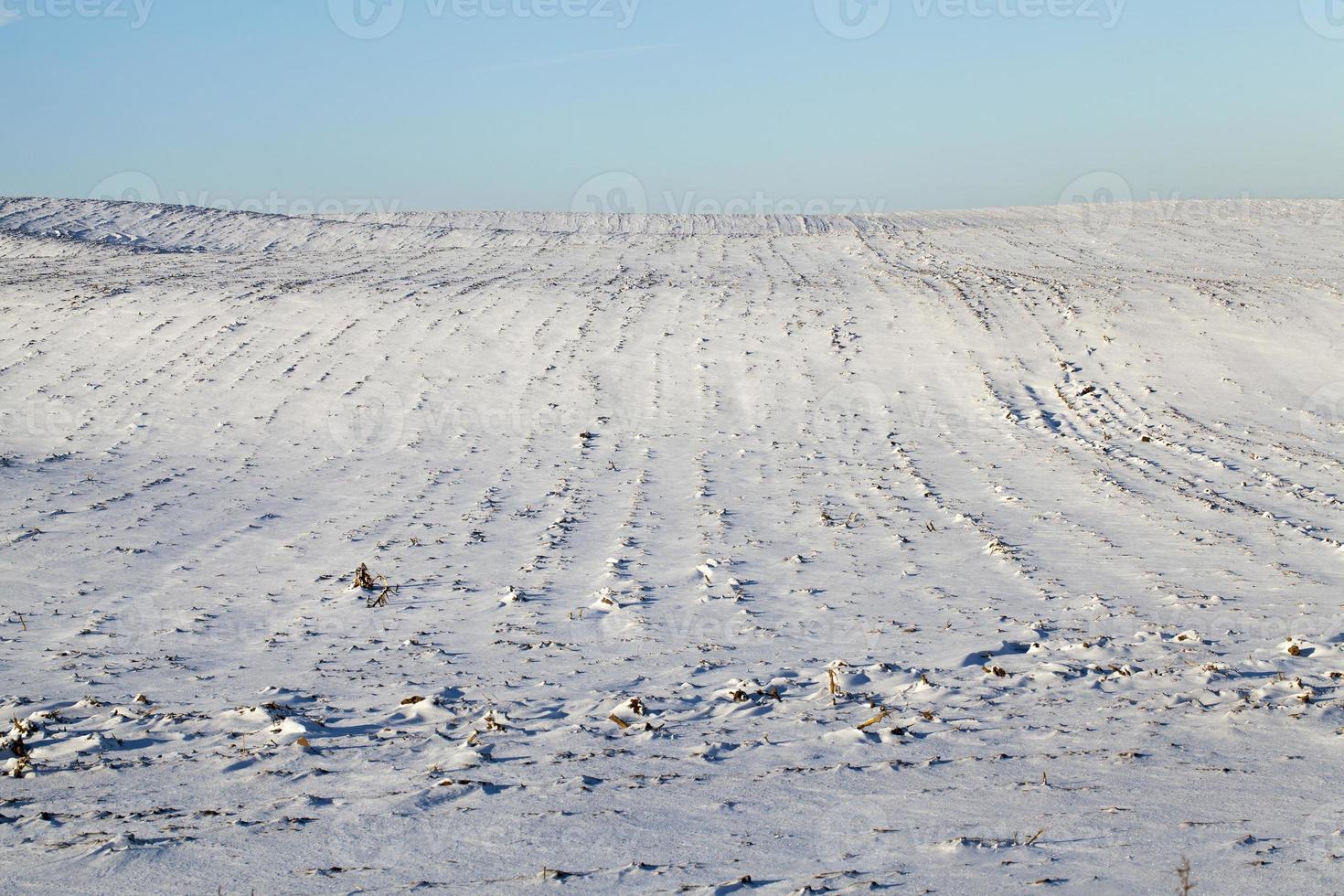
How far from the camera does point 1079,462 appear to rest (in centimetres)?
1412

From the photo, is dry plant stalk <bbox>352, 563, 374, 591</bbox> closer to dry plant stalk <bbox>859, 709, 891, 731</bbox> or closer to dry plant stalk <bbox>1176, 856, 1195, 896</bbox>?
dry plant stalk <bbox>859, 709, 891, 731</bbox>

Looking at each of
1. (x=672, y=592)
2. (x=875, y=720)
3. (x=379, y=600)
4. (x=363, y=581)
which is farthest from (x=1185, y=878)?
(x=363, y=581)

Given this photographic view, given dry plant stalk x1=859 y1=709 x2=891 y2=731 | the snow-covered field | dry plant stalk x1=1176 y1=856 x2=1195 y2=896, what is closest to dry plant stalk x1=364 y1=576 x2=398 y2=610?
the snow-covered field

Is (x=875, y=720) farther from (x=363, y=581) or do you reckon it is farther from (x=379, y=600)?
(x=363, y=581)

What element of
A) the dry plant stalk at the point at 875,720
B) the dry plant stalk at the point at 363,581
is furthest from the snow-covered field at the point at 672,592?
the dry plant stalk at the point at 363,581

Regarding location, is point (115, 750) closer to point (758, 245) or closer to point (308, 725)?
point (308, 725)

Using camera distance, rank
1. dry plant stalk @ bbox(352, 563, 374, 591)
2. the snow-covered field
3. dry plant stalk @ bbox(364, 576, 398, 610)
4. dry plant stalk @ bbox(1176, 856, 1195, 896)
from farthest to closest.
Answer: dry plant stalk @ bbox(352, 563, 374, 591) → dry plant stalk @ bbox(364, 576, 398, 610) → the snow-covered field → dry plant stalk @ bbox(1176, 856, 1195, 896)

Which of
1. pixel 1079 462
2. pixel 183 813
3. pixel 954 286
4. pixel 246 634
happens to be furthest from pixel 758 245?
pixel 183 813

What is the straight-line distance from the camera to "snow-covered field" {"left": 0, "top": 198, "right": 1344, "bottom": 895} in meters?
4.44

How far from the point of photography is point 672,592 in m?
8.67

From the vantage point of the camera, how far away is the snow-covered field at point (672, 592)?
4441 millimetres

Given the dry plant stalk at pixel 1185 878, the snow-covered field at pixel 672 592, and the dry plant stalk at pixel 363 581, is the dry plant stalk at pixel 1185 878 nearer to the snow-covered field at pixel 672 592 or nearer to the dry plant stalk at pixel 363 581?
the snow-covered field at pixel 672 592

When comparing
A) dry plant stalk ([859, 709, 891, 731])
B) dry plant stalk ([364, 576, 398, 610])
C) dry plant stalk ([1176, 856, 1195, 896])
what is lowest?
dry plant stalk ([364, 576, 398, 610])

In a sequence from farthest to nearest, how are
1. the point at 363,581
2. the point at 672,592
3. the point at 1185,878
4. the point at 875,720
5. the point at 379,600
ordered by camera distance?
1. the point at 363,581
2. the point at 672,592
3. the point at 379,600
4. the point at 875,720
5. the point at 1185,878
